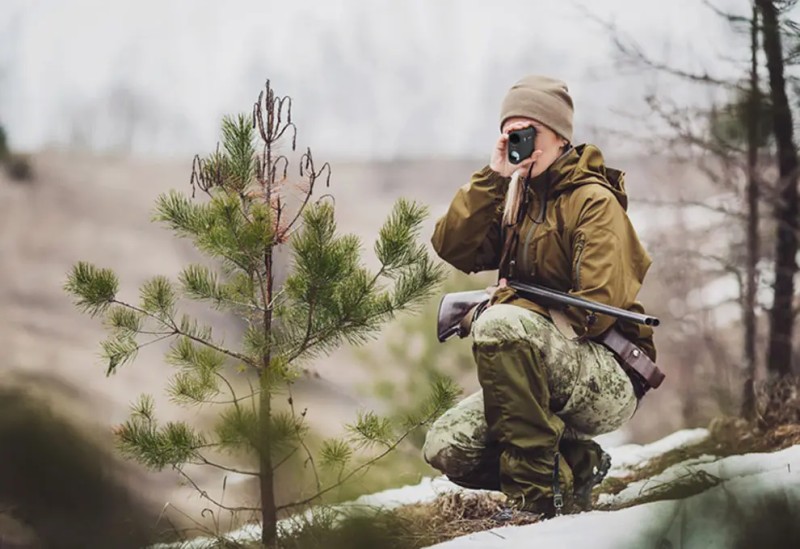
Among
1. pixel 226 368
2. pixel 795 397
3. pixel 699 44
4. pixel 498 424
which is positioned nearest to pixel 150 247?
pixel 226 368

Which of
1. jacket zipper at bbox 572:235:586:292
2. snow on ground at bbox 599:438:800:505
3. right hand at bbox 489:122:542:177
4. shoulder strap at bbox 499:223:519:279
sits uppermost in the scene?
right hand at bbox 489:122:542:177

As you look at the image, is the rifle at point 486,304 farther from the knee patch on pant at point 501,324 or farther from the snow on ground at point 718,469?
the snow on ground at point 718,469

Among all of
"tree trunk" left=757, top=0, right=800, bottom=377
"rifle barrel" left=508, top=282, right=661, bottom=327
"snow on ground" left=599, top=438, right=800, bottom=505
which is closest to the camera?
"rifle barrel" left=508, top=282, right=661, bottom=327

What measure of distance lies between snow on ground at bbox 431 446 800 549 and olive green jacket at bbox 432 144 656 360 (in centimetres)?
24

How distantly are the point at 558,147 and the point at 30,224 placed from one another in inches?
44.9

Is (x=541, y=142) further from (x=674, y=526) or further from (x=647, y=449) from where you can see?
(x=647, y=449)

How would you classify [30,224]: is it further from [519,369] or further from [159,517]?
[519,369]

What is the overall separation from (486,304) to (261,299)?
36 centimetres

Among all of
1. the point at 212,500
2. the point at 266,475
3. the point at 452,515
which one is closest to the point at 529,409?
the point at 452,515

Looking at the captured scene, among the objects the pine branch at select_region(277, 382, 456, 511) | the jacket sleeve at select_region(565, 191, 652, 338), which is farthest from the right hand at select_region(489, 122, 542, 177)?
the pine branch at select_region(277, 382, 456, 511)

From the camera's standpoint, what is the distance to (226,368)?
5.82ft

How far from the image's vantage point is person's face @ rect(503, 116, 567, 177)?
5.38ft

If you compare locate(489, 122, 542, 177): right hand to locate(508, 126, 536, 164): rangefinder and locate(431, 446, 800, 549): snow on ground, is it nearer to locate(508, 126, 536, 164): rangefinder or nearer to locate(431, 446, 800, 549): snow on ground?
locate(508, 126, 536, 164): rangefinder

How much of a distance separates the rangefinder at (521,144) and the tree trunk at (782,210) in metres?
0.59
